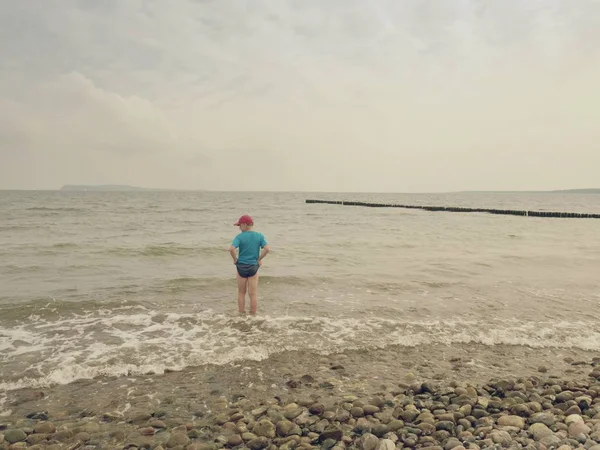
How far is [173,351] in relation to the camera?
7.21 m

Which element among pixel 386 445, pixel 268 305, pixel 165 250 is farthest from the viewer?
pixel 165 250

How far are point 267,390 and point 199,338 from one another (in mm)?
2592

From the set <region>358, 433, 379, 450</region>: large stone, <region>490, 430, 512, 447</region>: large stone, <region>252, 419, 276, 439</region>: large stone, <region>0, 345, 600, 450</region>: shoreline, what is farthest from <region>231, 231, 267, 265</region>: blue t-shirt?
<region>490, 430, 512, 447</region>: large stone

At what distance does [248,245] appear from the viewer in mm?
9125

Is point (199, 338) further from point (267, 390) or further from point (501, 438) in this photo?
point (501, 438)

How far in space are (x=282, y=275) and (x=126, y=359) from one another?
7.30 m

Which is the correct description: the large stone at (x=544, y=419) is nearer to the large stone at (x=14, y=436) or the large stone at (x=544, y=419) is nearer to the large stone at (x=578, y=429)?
the large stone at (x=578, y=429)

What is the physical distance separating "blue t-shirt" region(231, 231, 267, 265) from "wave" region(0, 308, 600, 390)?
1.33 meters

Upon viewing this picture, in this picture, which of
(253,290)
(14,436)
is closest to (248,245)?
(253,290)

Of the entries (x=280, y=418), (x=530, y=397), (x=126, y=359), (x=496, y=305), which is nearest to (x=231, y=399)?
(x=280, y=418)

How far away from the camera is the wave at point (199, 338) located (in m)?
6.59

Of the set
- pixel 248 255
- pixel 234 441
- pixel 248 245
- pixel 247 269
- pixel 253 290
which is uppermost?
pixel 248 245

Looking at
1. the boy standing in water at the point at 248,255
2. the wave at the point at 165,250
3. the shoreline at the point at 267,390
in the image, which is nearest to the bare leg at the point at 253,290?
the boy standing in water at the point at 248,255

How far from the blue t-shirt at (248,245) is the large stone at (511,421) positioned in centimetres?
577
